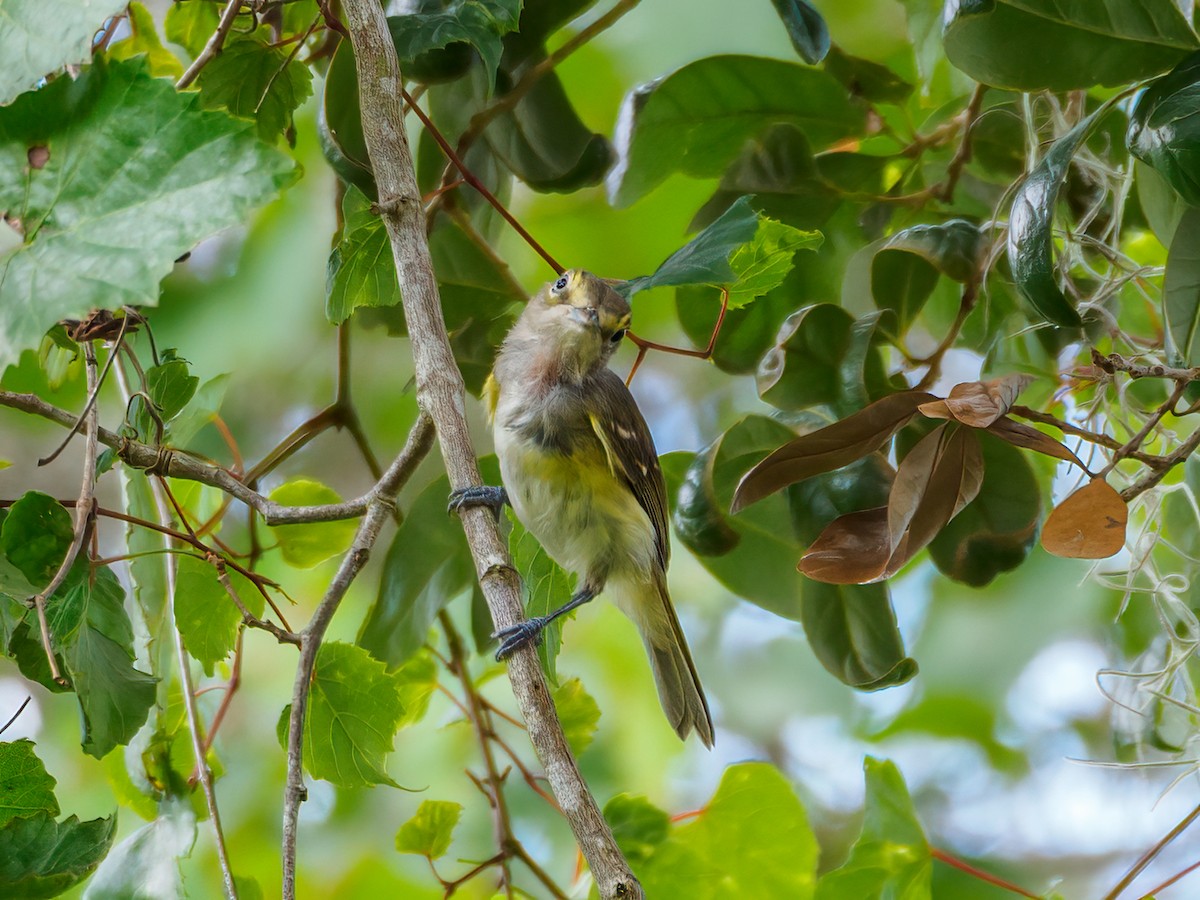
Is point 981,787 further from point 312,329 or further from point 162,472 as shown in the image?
point 162,472

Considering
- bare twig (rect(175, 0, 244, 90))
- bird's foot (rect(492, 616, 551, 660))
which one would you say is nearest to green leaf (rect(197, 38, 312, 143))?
bare twig (rect(175, 0, 244, 90))

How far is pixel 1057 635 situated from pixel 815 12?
5.06 feet

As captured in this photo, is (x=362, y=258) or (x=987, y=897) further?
(x=987, y=897)

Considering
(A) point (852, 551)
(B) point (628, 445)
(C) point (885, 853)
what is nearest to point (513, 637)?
(A) point (852, 551)

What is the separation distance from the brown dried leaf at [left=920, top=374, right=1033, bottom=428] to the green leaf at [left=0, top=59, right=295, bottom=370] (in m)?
0.49

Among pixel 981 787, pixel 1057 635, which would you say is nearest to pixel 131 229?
pixel 1057 635

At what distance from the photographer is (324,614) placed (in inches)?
36.0

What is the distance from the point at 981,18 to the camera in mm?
967

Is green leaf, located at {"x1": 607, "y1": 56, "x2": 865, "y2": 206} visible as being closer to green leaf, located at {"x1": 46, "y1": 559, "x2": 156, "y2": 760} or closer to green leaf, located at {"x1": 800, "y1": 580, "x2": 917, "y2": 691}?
green leaf, located at {"x1": 800, "y1": 580, "x2": 917, "y2": 691}

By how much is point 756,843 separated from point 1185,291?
0.73m

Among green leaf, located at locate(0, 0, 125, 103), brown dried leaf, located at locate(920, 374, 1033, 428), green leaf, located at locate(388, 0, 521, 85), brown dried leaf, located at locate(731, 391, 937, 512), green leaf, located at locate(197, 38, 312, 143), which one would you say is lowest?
brown dried leaf, located at locate(920, 374, 1033, 428)

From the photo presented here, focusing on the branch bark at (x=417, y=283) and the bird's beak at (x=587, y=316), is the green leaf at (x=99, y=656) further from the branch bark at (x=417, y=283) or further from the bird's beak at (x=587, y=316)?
the bird's beak at (x=587, y=316)

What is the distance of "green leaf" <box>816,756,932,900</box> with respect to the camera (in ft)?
3.71

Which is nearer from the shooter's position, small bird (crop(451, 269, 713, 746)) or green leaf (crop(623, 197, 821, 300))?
green leaf (crop(623, 197, 821, 300))
